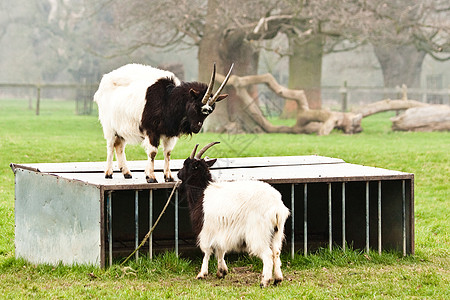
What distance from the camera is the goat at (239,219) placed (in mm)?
7422

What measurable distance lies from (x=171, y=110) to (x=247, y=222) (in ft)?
5.02

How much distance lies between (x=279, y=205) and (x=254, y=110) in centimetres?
1823

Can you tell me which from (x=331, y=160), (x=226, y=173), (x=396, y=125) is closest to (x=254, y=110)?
(x=396, y=125)

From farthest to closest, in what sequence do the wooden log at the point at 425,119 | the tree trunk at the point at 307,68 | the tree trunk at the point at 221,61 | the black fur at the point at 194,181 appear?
1. the tree trunk at the point at 307,68
2. the tree trunk at the point at 221,61
3. the wooden log at the point at 425,119
4. the black fur at the point at 194,181

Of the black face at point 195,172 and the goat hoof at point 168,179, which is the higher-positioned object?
the black face at point 195,172

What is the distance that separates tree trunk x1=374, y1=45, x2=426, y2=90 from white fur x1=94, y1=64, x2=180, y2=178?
32.4m

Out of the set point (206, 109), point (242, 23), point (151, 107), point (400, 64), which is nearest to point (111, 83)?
point (151, 107)

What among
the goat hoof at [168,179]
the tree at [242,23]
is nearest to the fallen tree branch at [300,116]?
the tree at [242,23]

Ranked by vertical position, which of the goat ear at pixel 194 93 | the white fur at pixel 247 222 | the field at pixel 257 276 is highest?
the goat ear at pixel 194 93

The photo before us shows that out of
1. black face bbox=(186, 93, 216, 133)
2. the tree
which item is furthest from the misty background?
black face bbox=(186, 93, 216, 133)

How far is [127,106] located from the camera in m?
8.51

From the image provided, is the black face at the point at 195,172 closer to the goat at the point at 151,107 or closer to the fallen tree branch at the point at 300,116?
the goat at the point at 151,107

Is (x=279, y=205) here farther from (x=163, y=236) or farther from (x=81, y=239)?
(x=163, y=236)

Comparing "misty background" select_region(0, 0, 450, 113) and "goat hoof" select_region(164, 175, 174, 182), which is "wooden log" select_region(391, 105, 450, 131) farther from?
"goat hoof" select_region(164, 175, 174, 182)
